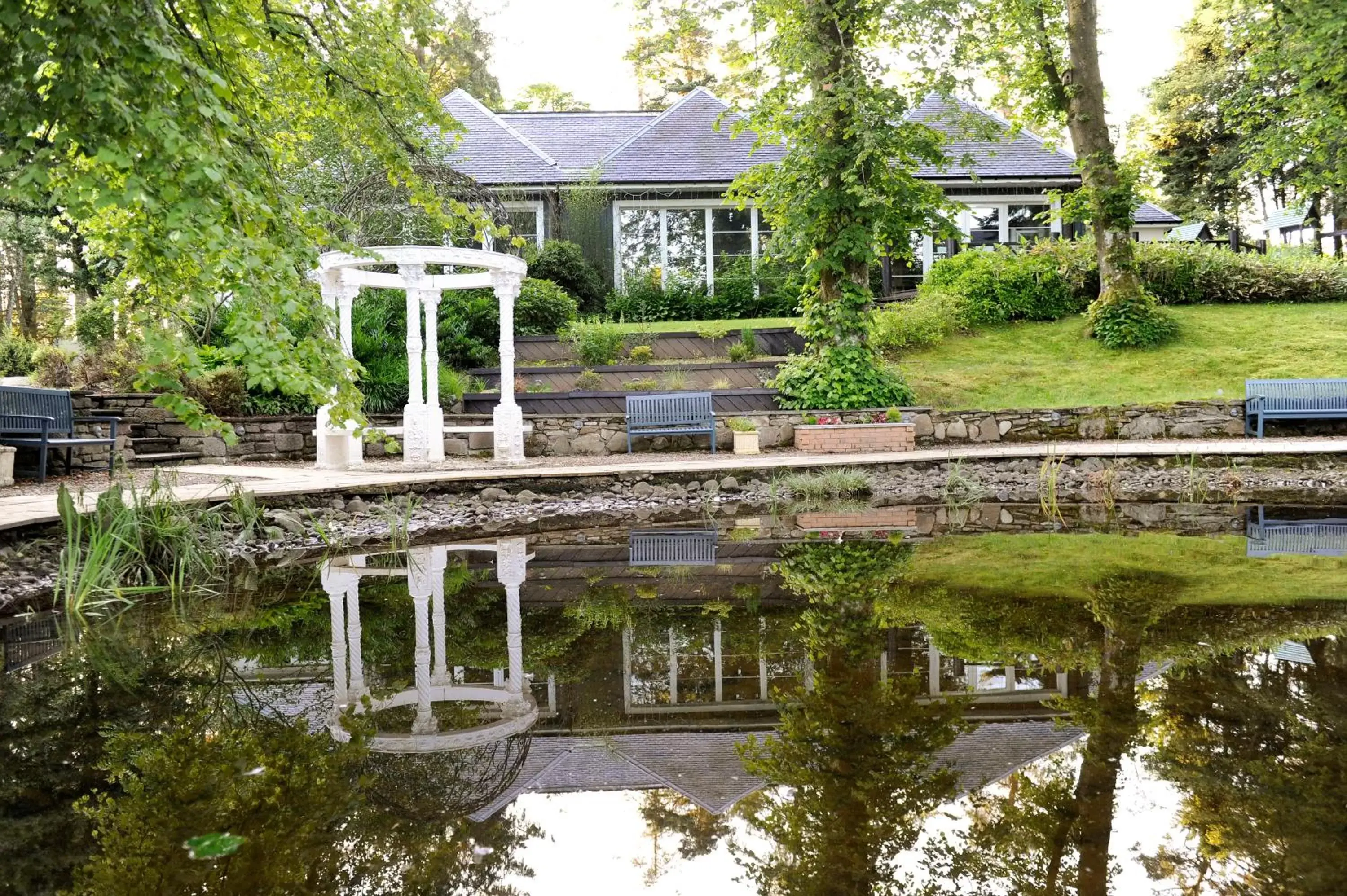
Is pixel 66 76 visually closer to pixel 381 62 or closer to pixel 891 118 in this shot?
pixel 381 62

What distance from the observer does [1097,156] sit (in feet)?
50.3

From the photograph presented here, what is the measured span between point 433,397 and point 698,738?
907cm

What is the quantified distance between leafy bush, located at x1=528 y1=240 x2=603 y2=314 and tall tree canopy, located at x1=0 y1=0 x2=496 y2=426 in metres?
12.9

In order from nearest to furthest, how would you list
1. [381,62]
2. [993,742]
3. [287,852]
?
[287,852] < [993,742] < [381,62]

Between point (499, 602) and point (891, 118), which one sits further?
point (891, 118)

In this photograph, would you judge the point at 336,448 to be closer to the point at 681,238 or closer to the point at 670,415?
the point at 670,415

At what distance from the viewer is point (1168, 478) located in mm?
10227

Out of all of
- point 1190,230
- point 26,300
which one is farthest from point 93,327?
point 1190,230

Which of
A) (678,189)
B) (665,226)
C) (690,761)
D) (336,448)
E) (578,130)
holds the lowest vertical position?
(690,761)

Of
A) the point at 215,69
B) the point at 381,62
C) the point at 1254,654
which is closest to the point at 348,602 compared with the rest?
the point at 215,69

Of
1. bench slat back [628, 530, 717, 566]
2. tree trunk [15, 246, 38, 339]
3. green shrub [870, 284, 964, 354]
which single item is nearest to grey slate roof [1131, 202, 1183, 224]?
green shrub [870, 284, 964, 354]

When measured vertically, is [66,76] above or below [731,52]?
below

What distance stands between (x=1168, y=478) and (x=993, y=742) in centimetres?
855

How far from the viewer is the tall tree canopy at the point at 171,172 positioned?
3.29m
